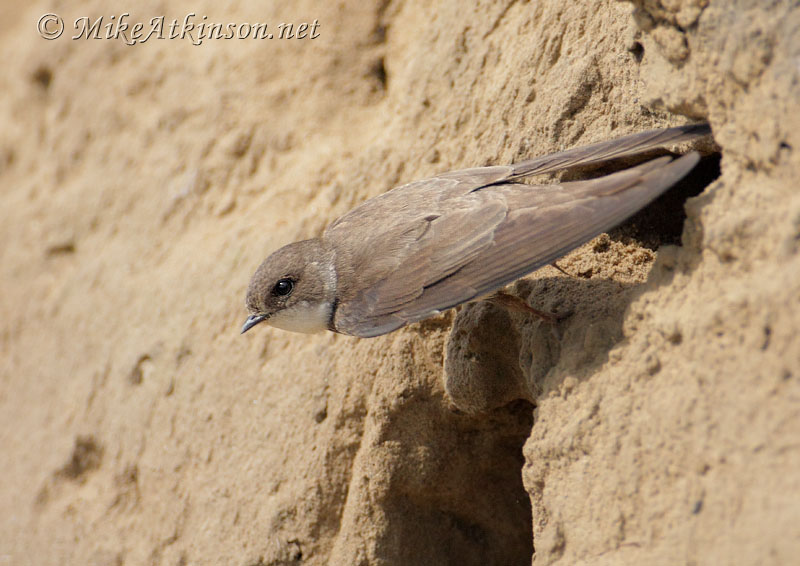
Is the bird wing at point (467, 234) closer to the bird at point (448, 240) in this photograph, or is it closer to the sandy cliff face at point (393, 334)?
the bird at point (448, 240)

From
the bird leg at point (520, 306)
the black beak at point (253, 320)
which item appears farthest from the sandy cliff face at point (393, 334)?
the black beak at point (253, 320)

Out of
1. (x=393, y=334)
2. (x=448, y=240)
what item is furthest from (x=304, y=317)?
(x=448, y=240)

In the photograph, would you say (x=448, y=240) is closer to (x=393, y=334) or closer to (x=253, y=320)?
(x=393, y=334)

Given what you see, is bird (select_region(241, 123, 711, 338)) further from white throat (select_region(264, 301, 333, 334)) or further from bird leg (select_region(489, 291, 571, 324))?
bird leg (select_region(489, 291, 571, 324))

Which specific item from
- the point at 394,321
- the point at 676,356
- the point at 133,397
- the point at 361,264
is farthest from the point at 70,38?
the point at 676,356

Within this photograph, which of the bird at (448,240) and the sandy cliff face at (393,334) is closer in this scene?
the sandy cliff face at (393,334)

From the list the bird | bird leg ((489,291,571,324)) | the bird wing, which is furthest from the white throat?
bird leg ((489,291,571,324))

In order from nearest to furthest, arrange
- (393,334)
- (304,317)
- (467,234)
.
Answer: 1. (467,234)
2. (304,317)
3. (393,334)
